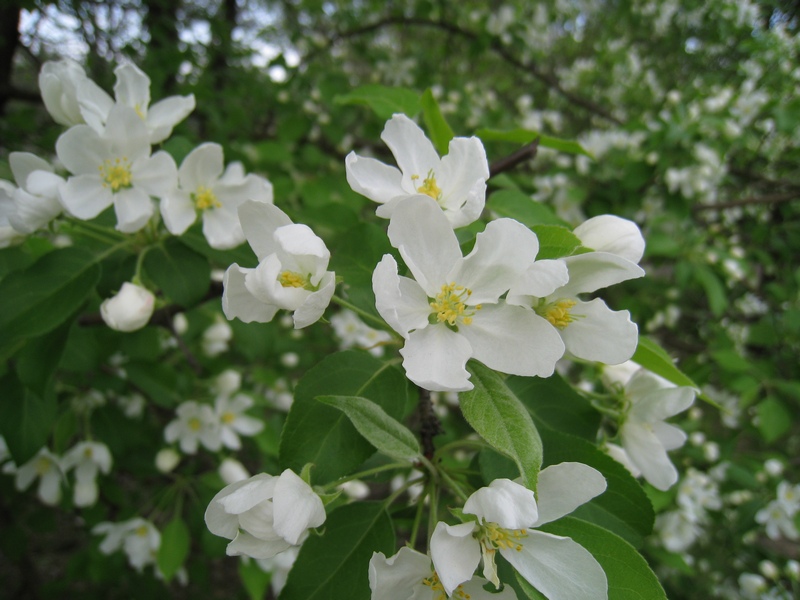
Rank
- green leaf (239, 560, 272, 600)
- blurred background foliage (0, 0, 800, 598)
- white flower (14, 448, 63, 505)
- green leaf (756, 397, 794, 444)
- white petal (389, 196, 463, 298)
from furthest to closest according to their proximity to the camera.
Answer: green leaf (756, 397, 794, 444), blurred background foliage (0, 0, 800, 598), green leaf (239, 560, 272, 600), white flower (14, 448, 63, 505), white petal (389, 196, 463, 298)

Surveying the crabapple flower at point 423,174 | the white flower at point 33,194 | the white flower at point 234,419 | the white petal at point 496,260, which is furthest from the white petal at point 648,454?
the white flower at point 234,419

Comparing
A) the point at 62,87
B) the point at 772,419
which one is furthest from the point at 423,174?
the point at 772,419

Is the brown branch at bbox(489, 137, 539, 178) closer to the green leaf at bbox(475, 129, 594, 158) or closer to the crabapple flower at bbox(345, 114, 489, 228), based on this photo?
the green leaf at bbox(475, 129, 594, 158)

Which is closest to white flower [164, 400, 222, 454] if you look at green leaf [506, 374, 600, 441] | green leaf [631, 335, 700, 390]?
green leaf [506, 374, 600, 441]

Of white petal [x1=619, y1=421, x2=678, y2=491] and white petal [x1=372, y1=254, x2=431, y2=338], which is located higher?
white petal [x1=372, y1=254, x2=431, y2=338]

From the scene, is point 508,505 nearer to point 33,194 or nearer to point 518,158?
point 518,158

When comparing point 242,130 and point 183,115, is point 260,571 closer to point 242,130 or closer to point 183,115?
point 183,115

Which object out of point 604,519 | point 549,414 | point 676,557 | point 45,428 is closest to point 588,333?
point 549,414
